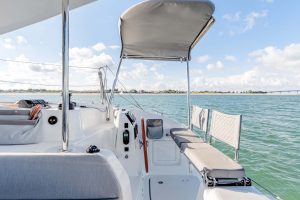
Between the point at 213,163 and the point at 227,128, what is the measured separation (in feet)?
3.37

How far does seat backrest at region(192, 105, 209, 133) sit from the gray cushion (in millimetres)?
2544

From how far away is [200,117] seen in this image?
3496 millimetres

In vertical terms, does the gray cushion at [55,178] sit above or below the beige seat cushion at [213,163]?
above

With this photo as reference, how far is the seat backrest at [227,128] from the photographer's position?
2133 mm

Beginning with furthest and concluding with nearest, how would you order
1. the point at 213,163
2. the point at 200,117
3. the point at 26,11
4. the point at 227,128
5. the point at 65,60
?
the point at 200,117, the point at 227,128, the point at 26,11, the point at 213,163, the point at 65,60

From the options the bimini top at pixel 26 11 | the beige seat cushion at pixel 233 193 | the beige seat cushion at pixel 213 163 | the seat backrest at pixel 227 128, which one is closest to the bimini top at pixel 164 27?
the bimini top at pixel 26 11

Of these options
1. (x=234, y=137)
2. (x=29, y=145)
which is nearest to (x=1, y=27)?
(x=29, y=145)

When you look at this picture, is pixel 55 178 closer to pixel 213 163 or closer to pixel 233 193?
pixel 233 193

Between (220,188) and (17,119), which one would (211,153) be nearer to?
(220,188)

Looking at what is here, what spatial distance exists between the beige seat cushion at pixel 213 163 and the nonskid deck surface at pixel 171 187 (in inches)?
25.1

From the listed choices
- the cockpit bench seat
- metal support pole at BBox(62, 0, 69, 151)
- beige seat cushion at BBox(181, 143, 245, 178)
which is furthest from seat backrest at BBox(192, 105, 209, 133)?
metal support pole at BBox(62, 0, 69, 151)

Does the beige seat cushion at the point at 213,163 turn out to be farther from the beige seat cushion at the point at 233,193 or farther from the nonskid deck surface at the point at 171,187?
the nonskid deck surface at the point at 171,187

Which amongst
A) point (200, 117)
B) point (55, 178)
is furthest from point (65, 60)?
point (200, 117)

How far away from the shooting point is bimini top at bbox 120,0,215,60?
2.00 m
